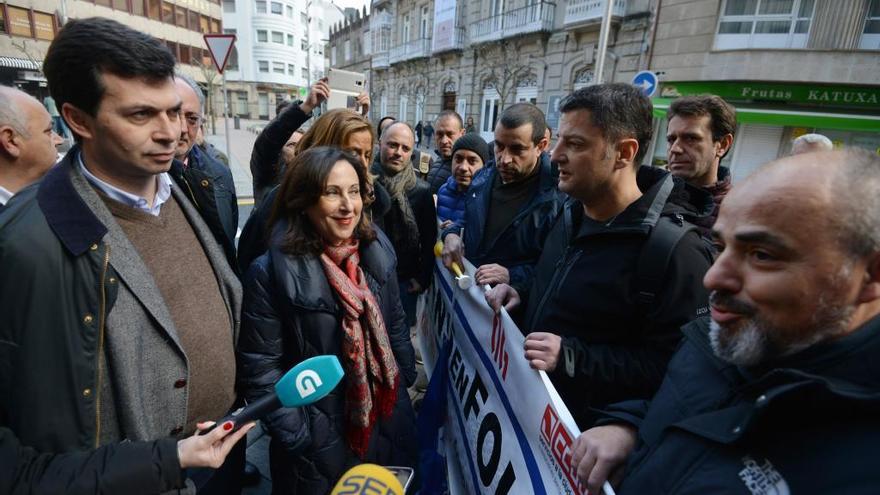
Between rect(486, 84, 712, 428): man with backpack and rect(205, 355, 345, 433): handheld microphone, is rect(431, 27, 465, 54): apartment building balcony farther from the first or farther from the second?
rect(205, 355, 345, 433): handheld microphone

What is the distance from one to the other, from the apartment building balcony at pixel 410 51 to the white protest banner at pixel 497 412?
92.2ft

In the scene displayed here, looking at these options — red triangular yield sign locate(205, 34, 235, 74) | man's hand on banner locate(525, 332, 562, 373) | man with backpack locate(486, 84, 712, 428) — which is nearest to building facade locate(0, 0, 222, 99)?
red triangular yield sign locate(205, 34, 235, 74)

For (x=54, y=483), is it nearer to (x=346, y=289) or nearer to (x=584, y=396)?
(x=346, y=289)

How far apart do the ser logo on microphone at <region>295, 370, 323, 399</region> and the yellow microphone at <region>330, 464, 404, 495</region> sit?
0.86 ft

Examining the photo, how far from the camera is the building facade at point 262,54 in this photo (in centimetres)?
5341

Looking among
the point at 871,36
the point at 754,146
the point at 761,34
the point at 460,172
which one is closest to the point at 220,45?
the point at 460,172

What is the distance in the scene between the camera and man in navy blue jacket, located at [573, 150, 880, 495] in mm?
776

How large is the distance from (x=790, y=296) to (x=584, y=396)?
93 cm

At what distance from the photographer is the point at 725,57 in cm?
1138

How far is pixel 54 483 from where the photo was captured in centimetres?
106

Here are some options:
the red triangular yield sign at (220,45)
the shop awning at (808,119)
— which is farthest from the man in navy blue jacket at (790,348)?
the shop awning at (808,119)

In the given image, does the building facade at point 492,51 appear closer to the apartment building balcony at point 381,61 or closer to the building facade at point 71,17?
the apartment building balcony at point 381,61

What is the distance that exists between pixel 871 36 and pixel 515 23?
41.3ft

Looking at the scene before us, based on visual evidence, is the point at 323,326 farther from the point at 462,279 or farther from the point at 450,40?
the point at 450,40
